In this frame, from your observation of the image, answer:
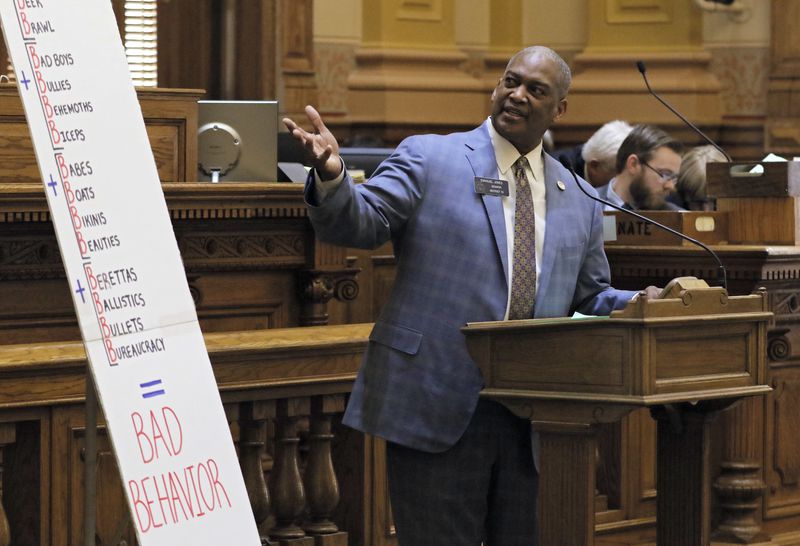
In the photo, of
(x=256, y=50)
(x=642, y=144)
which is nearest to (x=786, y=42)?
(x=256, y=50)

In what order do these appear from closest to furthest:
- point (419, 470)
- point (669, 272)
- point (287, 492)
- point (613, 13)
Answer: point (419, 470) < point (287, 492) < point (669, 272) < point (613, 13)

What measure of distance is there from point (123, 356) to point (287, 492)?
1.05 metres

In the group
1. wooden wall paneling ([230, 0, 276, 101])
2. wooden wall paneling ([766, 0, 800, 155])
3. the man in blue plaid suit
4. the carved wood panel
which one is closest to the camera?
the man in blue plaid suit

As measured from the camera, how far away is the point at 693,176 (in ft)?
19.0

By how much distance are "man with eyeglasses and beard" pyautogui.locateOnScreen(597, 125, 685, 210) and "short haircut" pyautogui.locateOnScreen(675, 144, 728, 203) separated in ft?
1.07

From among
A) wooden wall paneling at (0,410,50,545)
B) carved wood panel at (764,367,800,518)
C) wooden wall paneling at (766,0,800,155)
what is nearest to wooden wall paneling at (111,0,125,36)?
wooden wall paneling at (766,0,800,155)

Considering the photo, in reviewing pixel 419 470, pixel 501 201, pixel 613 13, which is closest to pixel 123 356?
pixel 419 470

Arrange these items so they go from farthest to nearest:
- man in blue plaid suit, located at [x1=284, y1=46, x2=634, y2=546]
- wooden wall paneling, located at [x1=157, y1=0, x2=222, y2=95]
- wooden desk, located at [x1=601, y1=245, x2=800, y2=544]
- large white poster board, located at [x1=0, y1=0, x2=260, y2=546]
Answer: wooden wall paneling, located at [x1=157, y1=0, x2=222, y2=95] < wooden desk, located at [x1=601, y1=245, x2=800, y2=544] < man in blue plaid suit, located at [x1=284, y1=46, x2=634, y2=546] < large white poster board, located at [x1=0, y1=0, x2=260, y2=546]

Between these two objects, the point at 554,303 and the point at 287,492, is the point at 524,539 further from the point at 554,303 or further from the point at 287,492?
the point at 287,492

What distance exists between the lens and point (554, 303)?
2.93 meters

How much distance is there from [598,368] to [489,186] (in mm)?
475

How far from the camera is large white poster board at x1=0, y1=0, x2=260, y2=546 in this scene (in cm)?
244

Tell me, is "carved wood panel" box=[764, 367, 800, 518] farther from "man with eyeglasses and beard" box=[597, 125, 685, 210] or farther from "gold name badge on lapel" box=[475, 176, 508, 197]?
"gold name badge on lapel" box=[475, 176, 508, 197]

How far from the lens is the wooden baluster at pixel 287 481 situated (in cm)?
344
